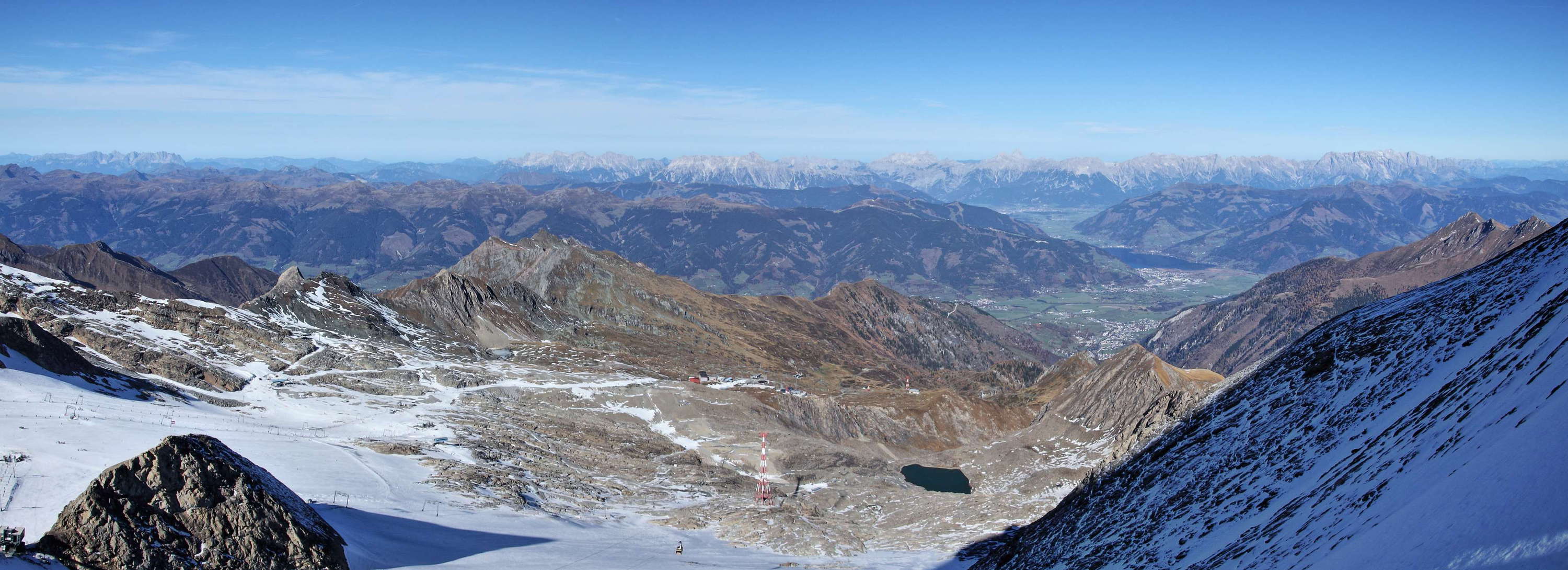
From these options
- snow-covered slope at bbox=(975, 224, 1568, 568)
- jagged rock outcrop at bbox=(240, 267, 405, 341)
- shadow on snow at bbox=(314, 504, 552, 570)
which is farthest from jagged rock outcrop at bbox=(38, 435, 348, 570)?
jagged rock outcrop at bbox=(240, 267, 405, 341)

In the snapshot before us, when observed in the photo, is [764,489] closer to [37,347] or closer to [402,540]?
[402,540]

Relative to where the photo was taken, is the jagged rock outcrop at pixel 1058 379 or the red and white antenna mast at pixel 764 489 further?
the jagged rock outcrop at pixel 1058 379

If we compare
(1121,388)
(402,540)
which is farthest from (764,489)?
(1121,388)

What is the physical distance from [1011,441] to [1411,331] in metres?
96.4

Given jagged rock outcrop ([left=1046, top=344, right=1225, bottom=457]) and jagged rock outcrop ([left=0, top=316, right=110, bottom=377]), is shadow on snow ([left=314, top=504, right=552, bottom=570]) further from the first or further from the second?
jagged rock outcrop ([left=1046, top=344, right=1225, bottom=457])

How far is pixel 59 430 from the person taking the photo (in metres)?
50.2

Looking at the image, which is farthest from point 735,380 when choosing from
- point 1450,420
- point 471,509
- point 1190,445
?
point 1450,420

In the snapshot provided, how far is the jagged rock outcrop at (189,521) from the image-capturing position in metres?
31.2

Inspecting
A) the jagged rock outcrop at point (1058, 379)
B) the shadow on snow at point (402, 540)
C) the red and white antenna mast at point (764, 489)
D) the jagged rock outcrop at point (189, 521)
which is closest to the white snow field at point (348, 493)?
the shadow on snow at point (402, 540)

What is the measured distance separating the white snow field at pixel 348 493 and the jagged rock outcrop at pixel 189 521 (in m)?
2.61

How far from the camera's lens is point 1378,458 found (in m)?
35.3

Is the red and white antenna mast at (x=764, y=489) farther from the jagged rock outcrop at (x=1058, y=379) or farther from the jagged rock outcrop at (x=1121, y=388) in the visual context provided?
the jagged rock outcrop at (x=1058, y=379)

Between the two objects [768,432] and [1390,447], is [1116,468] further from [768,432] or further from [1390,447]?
[768,432]

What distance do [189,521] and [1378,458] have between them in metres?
53.7
